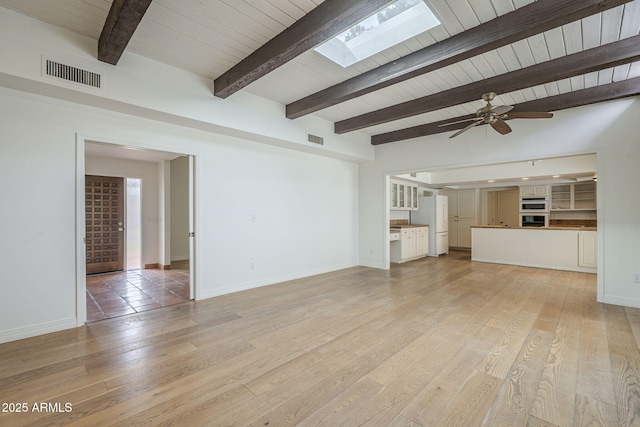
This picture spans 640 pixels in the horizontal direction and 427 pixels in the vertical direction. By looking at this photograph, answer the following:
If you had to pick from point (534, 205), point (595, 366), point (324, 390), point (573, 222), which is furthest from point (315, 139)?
point (573, 222)

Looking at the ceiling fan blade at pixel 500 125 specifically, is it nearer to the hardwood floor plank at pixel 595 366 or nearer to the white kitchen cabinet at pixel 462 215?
the hardwood floor plank at pixel 595 366

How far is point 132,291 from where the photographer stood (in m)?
4.72

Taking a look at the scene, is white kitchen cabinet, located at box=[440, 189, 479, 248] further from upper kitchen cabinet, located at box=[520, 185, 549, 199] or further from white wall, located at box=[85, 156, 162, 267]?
white wall, located at box=[85, 156, 162, 267]

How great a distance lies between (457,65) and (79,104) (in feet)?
14.3

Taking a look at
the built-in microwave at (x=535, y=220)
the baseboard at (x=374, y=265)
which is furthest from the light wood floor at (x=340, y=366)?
the built-in microwave at (x=535, y=220)

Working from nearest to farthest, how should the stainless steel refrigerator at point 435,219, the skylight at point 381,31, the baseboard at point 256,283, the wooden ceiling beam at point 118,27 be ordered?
1. the wooden ceiling beam at point 118,27
2. the skylight at point 381,31
3. the baseboard at point 256,283
4. the stainless steel refrigerator at point 435,219

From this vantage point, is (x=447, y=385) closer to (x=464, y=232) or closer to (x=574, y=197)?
(x=574, y=197)

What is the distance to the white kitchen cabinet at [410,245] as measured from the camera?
7.32 m

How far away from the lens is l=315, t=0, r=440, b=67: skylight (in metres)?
2.64

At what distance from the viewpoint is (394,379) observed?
2201 mm

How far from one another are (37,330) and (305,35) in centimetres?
400

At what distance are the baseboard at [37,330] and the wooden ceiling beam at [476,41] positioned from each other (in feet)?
13.5

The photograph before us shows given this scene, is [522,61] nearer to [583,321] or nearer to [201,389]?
[583,321]

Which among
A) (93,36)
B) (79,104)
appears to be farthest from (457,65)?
(79,104)
